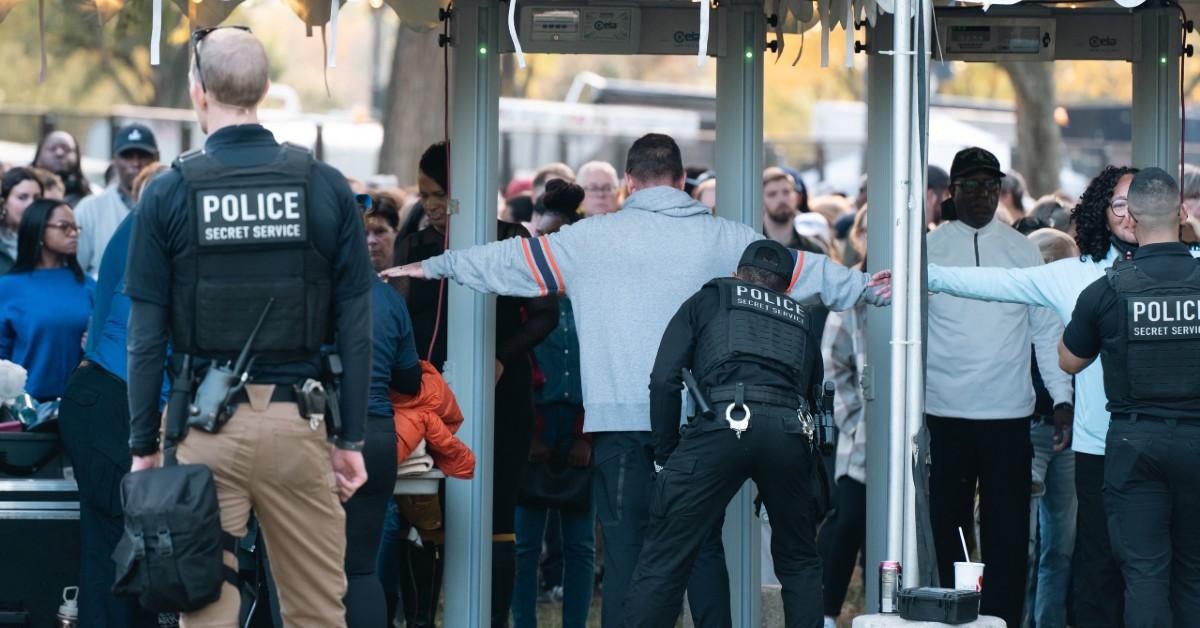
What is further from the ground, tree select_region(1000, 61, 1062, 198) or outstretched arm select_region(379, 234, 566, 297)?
tree select_region(1000, 61, 1062, 198)

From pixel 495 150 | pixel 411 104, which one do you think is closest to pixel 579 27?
pixel 495 150

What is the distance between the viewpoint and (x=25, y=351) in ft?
25.8

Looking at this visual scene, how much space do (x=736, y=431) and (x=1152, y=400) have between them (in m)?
1.35

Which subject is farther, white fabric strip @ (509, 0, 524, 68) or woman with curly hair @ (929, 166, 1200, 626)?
woman with curly hair @ (929, 166, 1200, 626)

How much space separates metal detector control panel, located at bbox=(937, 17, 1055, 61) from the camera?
819 cm

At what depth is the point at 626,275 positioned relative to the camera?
22.8 feet

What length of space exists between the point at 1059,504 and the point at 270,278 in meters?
4.39

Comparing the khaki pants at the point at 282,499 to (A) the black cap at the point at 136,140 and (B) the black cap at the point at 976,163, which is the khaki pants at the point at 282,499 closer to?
(B) the black cap at the point at 976,163

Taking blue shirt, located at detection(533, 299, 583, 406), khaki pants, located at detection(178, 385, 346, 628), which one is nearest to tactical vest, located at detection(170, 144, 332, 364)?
khaki pants, located at detection(178, 385, 346, 628)

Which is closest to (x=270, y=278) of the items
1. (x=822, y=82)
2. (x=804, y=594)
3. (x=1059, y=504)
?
(x=804, y=594)

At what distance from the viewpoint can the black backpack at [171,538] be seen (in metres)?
5.02

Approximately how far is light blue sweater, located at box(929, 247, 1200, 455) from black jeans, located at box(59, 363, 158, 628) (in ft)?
9.77

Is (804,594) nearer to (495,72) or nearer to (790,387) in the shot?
(790,387)

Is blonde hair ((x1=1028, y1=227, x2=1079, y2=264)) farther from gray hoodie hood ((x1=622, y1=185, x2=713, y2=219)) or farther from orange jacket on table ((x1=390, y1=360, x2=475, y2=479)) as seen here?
orange jacket on table ((x1=390, y1=360, x2=475, y2=479))
